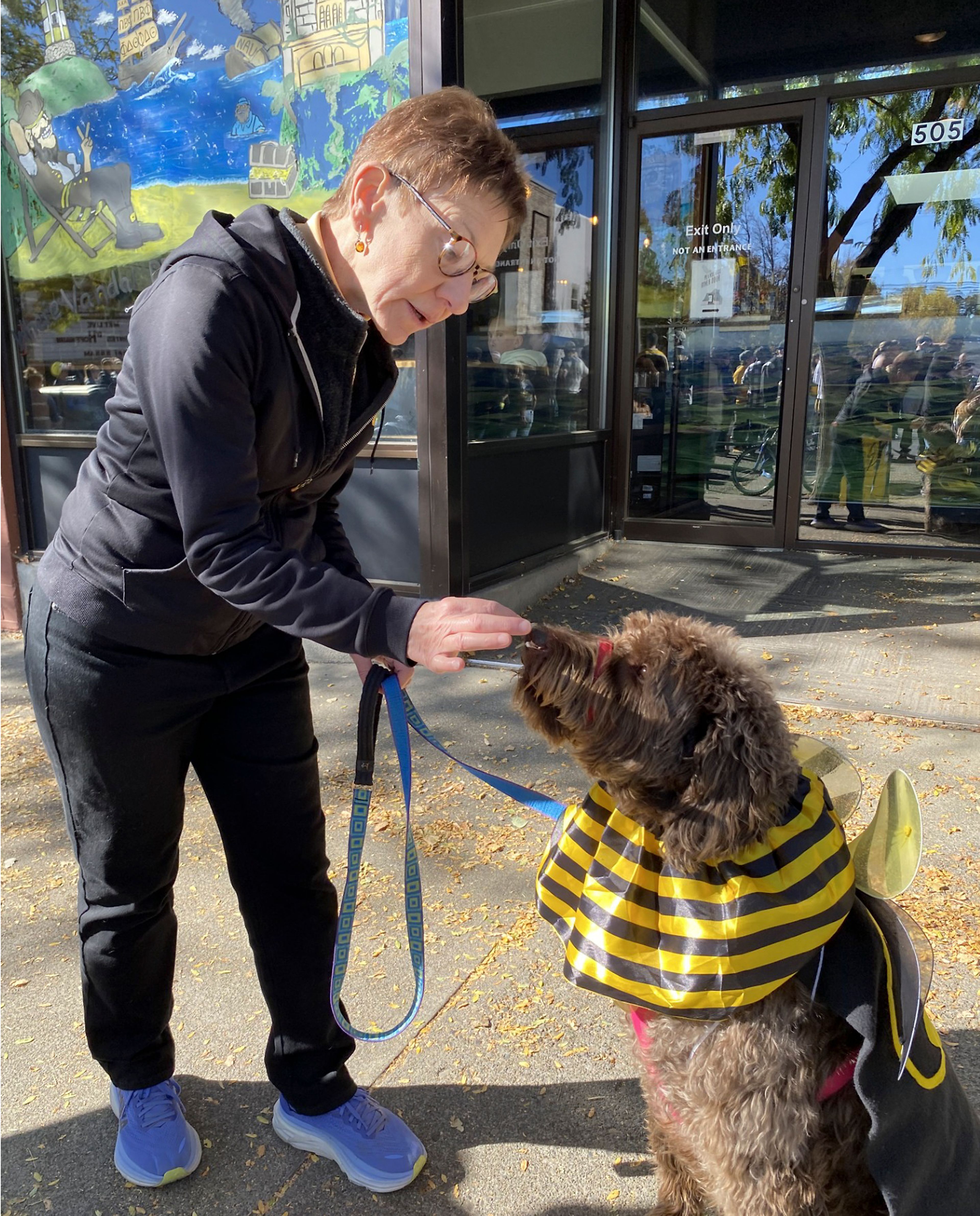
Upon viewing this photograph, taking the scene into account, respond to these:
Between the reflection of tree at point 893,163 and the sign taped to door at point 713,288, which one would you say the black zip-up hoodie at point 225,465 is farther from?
the reflection of tree at point 893,163

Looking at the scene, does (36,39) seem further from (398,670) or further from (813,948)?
(813,948)

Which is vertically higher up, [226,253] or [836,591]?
[226,253]

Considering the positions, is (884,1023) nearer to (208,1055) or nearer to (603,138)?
(208,1055)

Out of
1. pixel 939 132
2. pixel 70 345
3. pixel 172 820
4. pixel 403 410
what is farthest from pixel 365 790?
pixel 939 132

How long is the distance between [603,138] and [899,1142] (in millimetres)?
7630

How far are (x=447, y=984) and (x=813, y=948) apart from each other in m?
1.59

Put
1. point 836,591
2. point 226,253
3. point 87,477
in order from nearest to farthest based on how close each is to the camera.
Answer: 1. point 226,253
2. point 87,477
3. point 836,591

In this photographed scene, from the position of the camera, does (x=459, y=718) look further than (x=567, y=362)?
No

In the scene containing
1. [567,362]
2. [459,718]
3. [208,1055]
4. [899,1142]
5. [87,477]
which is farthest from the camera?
[567,362]

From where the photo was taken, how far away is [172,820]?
2.09 metres

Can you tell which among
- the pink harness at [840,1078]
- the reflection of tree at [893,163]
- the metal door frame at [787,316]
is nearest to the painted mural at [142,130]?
the metal door frame at [787,316]

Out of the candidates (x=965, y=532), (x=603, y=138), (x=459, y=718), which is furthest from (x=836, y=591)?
(x=603, y=138)

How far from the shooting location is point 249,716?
2088mm

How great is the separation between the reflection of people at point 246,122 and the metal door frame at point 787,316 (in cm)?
344
